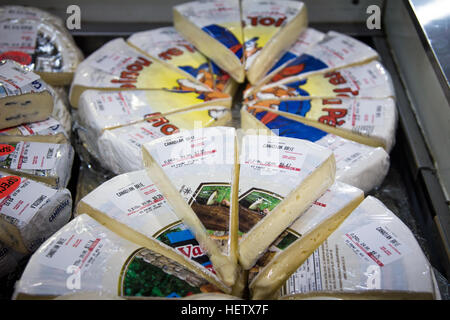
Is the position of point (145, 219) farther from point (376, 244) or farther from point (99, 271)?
point (376, 244)

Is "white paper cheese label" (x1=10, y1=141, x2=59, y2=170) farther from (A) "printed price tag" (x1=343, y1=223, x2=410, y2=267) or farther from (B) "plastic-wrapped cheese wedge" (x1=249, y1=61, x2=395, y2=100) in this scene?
(A) "printed price tag" (x1=343, y1=223, x2=410, y2=267)

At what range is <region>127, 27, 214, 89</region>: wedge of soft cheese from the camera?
281 centimetres

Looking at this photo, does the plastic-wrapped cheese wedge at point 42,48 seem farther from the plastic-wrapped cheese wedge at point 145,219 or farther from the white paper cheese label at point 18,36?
the plastic-wrapped cheese wedge at point 145,219

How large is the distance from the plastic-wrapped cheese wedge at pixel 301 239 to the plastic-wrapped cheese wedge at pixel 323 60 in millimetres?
1014

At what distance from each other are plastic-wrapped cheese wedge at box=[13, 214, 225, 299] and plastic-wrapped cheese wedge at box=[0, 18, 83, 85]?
4.38 ft

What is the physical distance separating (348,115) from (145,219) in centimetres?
122

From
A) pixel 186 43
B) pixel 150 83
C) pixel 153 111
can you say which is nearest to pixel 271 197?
pixel 153 111

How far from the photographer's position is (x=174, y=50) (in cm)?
291

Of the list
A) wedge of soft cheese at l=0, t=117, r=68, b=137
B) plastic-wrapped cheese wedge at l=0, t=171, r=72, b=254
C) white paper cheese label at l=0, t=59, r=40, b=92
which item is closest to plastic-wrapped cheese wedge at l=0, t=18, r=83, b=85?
white paper cheese label at l=0, t=59, r=40, b=92

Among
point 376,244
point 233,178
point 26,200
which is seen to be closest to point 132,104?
point 26,200

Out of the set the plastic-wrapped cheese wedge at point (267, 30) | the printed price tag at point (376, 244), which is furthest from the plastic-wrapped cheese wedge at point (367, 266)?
the plastic-wrapped cheese wedge at point (267, 30)
